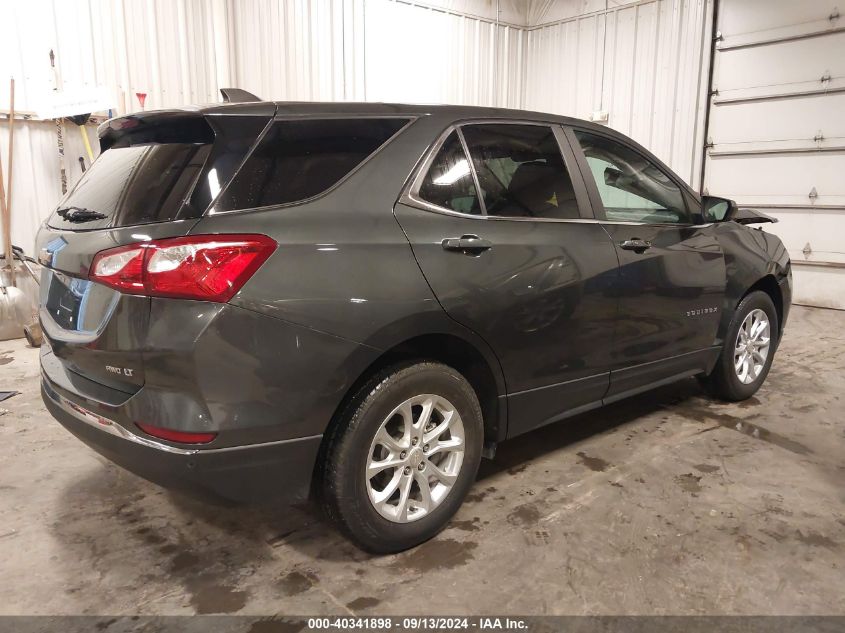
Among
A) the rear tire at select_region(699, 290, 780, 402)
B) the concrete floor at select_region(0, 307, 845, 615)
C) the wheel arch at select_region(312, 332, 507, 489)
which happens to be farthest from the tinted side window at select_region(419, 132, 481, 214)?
the rear tire at select_region(699, 290, 780, 402)

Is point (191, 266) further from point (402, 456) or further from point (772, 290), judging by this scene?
point (772, 290)

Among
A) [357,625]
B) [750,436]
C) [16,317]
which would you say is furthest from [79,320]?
[16,317]

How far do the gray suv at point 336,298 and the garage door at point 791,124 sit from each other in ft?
18.2

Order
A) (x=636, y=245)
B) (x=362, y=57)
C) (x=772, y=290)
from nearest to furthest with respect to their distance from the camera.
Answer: (x=636, y=245) → (x=772, y=290) → (x=362, y=57)

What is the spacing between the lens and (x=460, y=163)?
2221mm

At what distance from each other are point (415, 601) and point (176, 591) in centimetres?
75

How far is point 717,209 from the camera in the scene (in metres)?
3.31

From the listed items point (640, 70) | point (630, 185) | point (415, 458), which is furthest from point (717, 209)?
point (640, 70)

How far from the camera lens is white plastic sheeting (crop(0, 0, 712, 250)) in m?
5.56

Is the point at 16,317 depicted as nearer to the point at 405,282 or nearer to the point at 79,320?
the point at 79,320

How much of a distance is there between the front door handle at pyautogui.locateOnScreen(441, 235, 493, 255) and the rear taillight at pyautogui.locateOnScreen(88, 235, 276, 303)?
65cm

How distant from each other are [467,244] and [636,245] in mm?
1012

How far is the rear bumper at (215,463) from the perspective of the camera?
166 cm

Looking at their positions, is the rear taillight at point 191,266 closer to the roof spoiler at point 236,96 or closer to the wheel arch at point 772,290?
the roof spoiler at point 236,96
